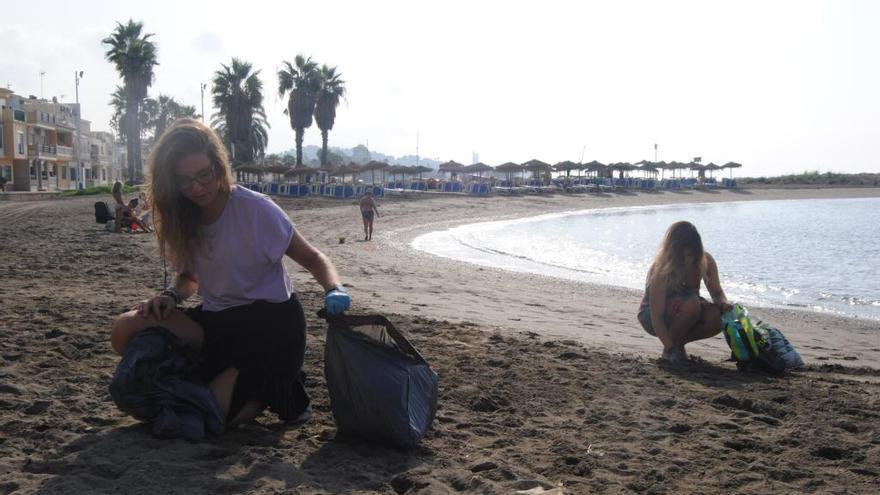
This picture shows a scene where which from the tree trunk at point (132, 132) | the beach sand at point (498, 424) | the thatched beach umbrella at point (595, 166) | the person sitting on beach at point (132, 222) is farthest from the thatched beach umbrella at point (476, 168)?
the beach sand at point (498, 424)

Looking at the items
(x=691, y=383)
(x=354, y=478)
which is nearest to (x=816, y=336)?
(x=691, y=383)

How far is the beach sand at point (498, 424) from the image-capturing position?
8.97ft

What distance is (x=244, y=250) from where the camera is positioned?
125 inches

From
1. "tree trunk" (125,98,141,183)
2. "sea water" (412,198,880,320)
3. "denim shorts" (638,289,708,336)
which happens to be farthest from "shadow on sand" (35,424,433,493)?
"tree trunk" (125,98,141,183)

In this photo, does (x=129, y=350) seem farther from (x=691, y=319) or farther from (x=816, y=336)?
(x=816, y=336)

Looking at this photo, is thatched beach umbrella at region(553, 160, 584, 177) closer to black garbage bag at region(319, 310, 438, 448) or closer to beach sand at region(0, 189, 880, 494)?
beach sand at region(0, 189, 880, 494)

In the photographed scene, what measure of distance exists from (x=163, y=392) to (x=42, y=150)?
189 feet

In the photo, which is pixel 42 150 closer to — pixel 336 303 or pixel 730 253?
pixel 730 253

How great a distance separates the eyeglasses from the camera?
309cm

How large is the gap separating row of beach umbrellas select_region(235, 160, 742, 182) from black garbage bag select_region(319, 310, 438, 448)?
41.3 m

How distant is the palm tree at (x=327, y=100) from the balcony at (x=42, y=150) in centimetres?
1905

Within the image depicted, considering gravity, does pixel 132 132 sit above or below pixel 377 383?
above

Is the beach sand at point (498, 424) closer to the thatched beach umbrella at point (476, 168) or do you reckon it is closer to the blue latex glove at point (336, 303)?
the blue latex glove at point (336, 303)

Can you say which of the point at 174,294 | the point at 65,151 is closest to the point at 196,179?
the point at 174,294
